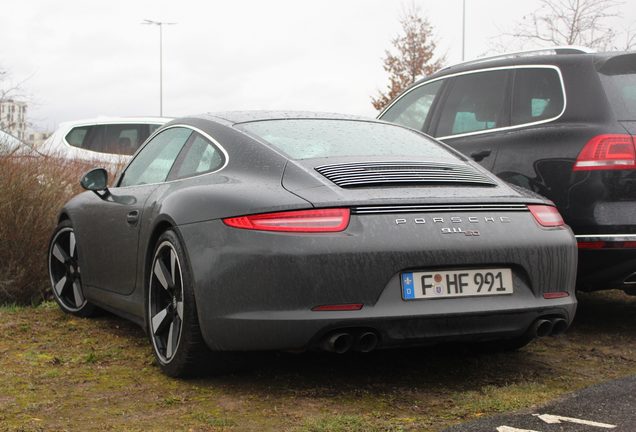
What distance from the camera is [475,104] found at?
6.75 metres

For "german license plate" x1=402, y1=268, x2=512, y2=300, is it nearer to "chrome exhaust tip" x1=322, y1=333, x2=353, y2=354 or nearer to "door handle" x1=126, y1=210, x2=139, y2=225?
"chrome exhaust tip" x1=322, y1=333, x2=353, y2=354

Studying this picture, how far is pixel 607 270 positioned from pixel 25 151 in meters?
4.73

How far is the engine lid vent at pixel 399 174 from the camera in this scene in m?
4.30

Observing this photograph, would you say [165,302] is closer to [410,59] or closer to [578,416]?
[578,416]

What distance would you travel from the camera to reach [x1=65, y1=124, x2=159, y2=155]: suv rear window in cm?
1510

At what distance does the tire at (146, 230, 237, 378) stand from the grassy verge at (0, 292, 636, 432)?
93 mm

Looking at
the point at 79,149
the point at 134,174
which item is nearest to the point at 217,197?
the point at 134,174

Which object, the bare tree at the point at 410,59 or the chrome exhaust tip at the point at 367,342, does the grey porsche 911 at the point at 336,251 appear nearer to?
the chrome exhaust tip at the point at 367,342

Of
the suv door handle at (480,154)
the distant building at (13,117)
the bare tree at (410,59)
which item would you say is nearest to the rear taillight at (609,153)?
the suv door handle at (480,154)

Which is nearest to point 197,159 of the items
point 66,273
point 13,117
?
point 66,273

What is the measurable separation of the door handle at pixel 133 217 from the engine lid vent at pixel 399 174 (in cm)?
130

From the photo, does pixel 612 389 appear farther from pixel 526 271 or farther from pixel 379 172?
pixel 379 172

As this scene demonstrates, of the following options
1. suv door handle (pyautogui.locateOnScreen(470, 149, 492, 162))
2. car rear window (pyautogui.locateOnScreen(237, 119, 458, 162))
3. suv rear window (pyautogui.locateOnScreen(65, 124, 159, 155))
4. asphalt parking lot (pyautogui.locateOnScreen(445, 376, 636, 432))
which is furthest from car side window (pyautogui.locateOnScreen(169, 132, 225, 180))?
suv rear window (pyautogui.locateOnScreen(65, 124, 159, 155))

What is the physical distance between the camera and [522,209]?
4.47m
